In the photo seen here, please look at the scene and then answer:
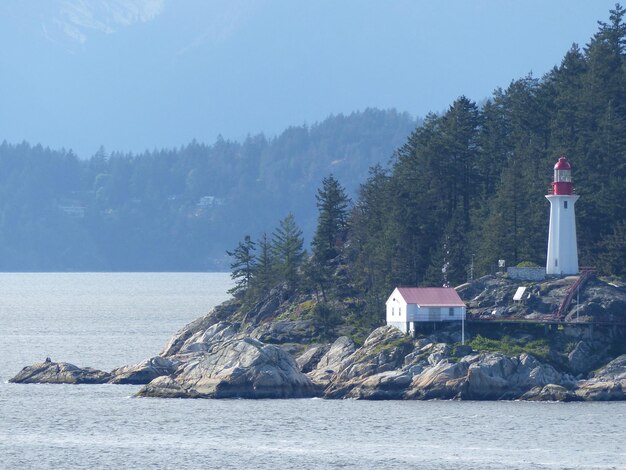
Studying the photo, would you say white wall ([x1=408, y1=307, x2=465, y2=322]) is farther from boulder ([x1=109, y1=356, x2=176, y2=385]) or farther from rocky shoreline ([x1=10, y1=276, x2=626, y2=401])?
boulder ([x1=109, y1=356, x2=176, y2=385])

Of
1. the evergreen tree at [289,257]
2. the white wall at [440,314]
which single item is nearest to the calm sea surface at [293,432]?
the white wall at [440,314]

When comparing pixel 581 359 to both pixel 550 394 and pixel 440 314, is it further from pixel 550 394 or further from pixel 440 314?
pixel 440 314

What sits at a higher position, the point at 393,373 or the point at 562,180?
the point at 562,180

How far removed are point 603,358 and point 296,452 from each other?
20.0 meters

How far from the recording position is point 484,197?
8831 cm

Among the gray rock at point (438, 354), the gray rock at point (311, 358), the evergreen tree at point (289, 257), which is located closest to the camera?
the gray rock at point (438, 354)

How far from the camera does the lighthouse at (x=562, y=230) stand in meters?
76.6

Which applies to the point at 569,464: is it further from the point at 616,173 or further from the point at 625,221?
the point at 616,173

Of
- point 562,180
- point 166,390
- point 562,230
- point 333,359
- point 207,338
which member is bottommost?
point 166,390

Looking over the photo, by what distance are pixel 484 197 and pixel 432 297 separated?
15.5 meters

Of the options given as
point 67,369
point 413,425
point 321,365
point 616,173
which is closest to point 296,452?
point 413,425

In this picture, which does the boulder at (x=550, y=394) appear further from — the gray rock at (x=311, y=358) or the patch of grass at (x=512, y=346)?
the gray rock at (x=311, y=358)

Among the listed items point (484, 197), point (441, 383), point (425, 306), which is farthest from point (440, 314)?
point (484, 197)

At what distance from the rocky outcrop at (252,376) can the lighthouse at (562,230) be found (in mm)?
14785
